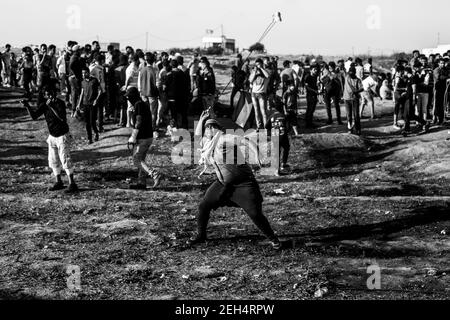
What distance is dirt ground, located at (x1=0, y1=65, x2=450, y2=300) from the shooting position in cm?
797

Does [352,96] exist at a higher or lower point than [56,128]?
higher

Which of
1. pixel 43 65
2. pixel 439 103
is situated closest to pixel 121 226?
pixel 43 65

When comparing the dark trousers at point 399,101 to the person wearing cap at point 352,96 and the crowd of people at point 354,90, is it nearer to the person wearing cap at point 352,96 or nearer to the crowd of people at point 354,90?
the crowd of people at point 354,90

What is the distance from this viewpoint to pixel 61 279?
8297mm

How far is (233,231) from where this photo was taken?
10.2 metres

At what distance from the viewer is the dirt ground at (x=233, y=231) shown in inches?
314

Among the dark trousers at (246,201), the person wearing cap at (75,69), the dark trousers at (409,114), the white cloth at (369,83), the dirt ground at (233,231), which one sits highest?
the person wearing cap at (75,69)

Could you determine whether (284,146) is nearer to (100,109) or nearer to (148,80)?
(148,80)

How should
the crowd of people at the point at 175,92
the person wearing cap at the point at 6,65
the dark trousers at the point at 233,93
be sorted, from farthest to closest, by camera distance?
the person wearing cap at the point at 6,65 < the dark trousers at the point at 233,93 < the crowd of people at the point at 175,92

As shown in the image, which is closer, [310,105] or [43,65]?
[310,105]

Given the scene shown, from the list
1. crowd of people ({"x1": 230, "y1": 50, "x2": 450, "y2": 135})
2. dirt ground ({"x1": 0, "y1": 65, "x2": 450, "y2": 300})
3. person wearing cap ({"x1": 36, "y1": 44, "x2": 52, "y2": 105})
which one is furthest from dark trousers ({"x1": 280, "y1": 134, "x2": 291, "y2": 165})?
person wearing cap ({"x1": 36, "y1": 44, "x2": 52, "y2": 105})

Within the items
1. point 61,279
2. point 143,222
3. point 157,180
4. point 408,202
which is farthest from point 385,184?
point 61,279

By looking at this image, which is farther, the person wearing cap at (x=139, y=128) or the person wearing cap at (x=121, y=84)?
the person wearing cap at (x=121, y=84)

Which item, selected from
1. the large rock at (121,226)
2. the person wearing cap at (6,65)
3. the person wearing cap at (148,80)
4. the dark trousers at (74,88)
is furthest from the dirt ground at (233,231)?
the person wearing cap at (6,65)
